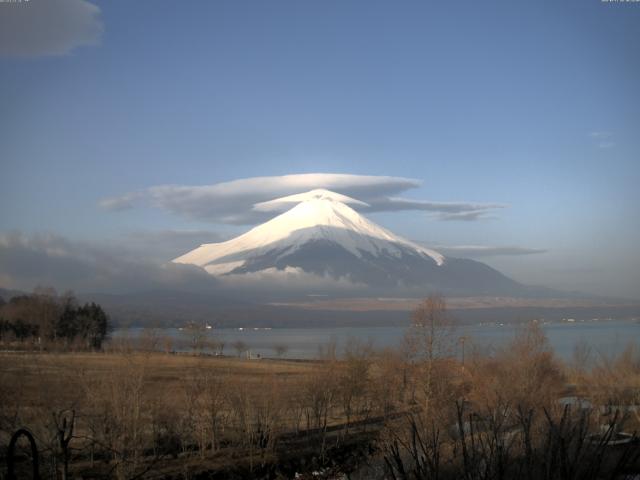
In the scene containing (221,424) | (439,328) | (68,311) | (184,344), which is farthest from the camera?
(184,344)

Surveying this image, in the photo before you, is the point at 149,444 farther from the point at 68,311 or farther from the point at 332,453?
the point at 68,311

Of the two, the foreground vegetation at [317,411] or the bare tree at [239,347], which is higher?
the foreground vegetation at [317,411]

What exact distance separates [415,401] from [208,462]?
12.7m

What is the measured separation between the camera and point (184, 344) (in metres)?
108

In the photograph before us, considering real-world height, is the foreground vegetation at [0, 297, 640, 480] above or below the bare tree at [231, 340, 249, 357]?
above

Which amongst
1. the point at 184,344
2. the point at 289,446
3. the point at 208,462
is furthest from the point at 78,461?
the point at 184,344

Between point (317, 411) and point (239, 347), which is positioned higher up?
point (317, 411)

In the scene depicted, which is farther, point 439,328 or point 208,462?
point 439,328

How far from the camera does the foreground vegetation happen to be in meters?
19.4

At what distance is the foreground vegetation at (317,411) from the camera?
19.4 m

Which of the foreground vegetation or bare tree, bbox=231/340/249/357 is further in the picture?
bare tree, bbox=231/340/249/357

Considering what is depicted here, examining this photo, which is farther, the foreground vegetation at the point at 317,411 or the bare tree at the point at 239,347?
the bare tree at the point at 239,347

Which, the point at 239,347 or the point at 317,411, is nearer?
the point at 317,411

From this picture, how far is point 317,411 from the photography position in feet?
103
